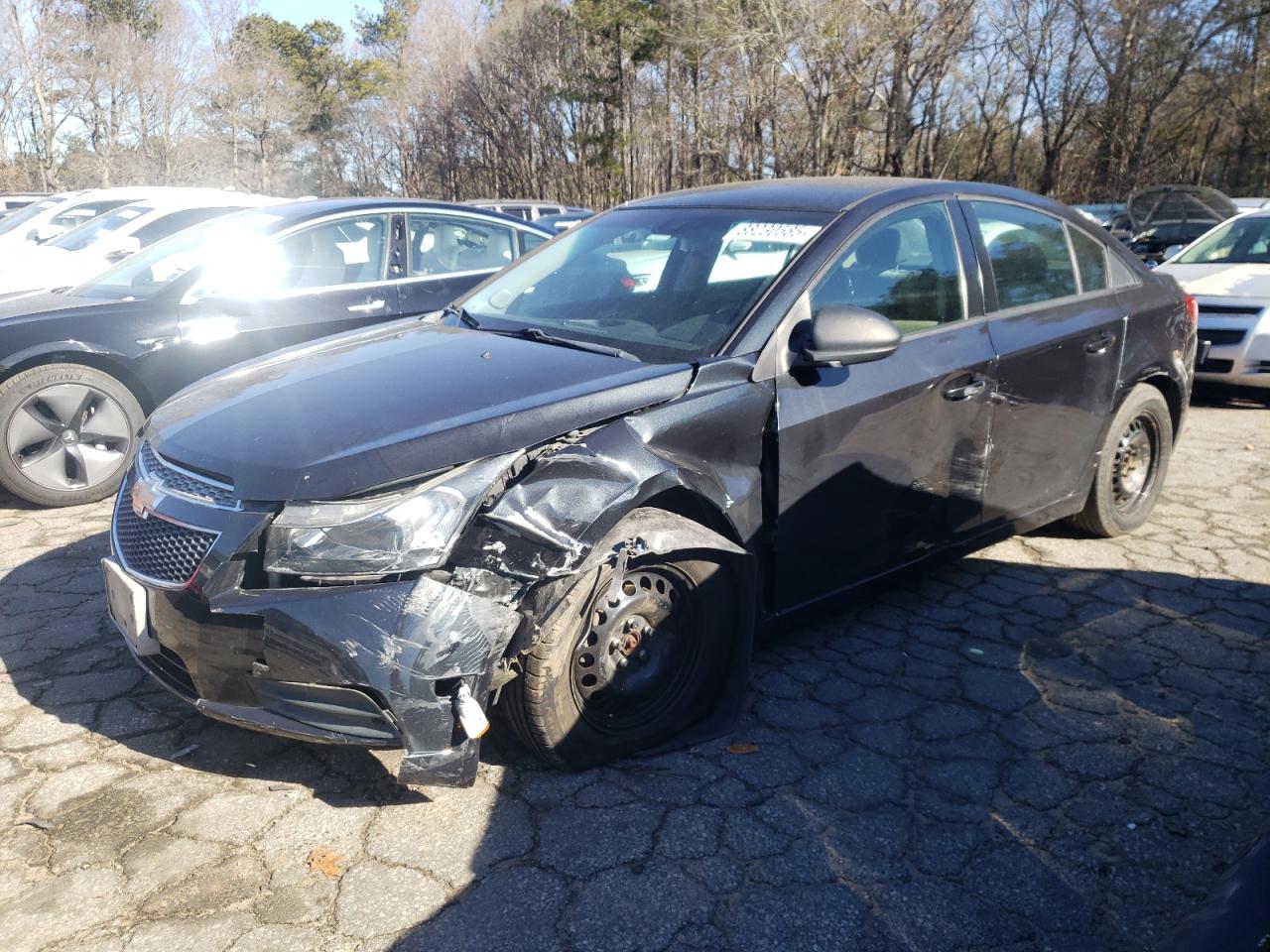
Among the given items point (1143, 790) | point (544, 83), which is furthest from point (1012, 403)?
point (544, 83)

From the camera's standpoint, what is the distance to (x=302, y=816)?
111 inches

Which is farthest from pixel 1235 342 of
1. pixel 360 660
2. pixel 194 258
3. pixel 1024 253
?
pixel 360 660

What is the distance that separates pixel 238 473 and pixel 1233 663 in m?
3.58

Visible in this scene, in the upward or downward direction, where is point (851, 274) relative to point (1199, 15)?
downward

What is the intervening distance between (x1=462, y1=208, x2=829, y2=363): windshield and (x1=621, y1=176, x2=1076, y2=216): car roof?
0.23 ft

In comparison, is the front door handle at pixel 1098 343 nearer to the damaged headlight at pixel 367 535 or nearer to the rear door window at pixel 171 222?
the damaged headlight at pixel 367 535

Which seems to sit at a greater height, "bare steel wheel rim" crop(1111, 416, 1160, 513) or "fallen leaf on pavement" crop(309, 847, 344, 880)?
"bare steel wheel rim" crop(1111, 416, 1160, 513)

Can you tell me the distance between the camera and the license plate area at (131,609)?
2783mm

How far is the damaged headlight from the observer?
2.48 m

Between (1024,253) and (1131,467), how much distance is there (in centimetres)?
142

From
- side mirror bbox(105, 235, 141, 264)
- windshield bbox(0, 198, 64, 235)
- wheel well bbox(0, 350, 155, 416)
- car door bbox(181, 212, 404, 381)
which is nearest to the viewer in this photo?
wheel well bbox(0, 350, 155, 416)

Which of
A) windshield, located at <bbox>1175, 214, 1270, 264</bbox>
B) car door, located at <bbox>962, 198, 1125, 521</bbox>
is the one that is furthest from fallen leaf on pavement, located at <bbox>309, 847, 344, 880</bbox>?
windshield, located at <bbox>1175, 214, 1270, 264</bbox>

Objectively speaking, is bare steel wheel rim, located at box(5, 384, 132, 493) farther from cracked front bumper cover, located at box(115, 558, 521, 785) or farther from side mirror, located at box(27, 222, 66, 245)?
side mirror, located at box(27, 222, 66, 245)

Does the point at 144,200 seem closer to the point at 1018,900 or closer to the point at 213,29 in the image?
the point at 1018,900
